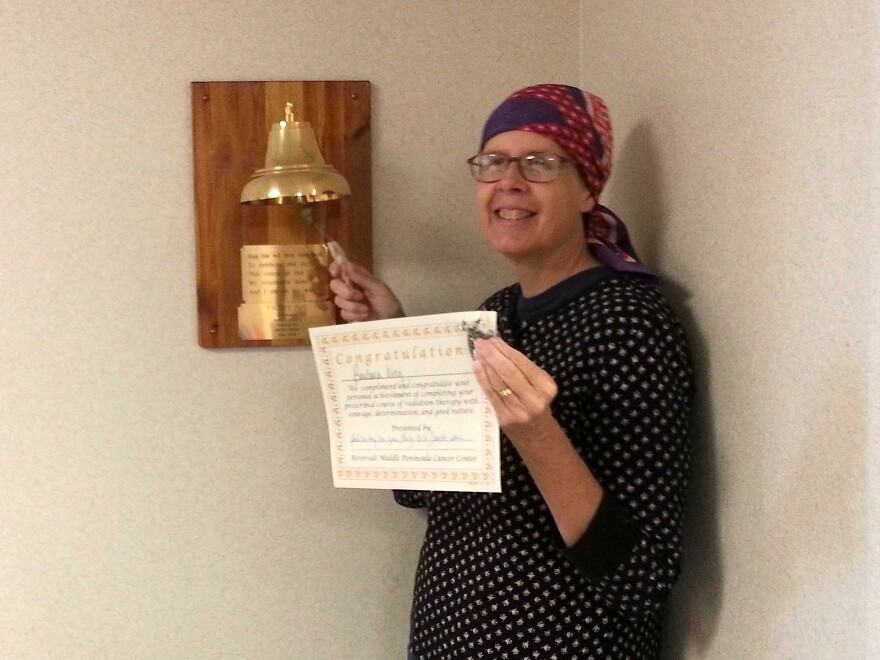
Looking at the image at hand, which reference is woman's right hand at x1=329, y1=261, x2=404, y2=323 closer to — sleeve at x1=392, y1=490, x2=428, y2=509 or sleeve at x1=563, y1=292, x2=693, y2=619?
sleeve at x1=392, y1=490, x2=428, y2=509

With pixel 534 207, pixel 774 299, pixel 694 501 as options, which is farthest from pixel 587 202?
pixel 694 501

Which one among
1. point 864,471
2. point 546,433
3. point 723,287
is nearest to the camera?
point 864,471

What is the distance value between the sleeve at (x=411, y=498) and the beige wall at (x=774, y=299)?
454 millimetres

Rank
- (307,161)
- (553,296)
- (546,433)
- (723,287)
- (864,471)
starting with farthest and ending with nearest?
(307,161), (553,296), (723,287), (546,433), (864,471)

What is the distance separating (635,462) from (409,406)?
11.8 inches

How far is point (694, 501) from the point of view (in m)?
1.08

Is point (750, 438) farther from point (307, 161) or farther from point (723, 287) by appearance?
point (307, 161)

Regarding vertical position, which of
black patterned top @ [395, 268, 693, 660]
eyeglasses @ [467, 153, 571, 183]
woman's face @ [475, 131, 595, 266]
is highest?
eyeglasses @ [467, 153, 571, 183]

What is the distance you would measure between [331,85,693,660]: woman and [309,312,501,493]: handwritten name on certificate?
70mm

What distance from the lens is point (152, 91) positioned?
1426 millimetres

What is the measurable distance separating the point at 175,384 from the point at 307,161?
49 centimetres

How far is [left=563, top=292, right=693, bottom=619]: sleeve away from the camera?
0.91 m

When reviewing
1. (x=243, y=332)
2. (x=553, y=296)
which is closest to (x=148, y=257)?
(x=243, y=332)

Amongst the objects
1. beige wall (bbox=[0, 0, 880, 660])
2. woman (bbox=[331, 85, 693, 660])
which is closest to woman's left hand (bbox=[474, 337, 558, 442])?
woman (bbox=[331, 85, 693, 660])
